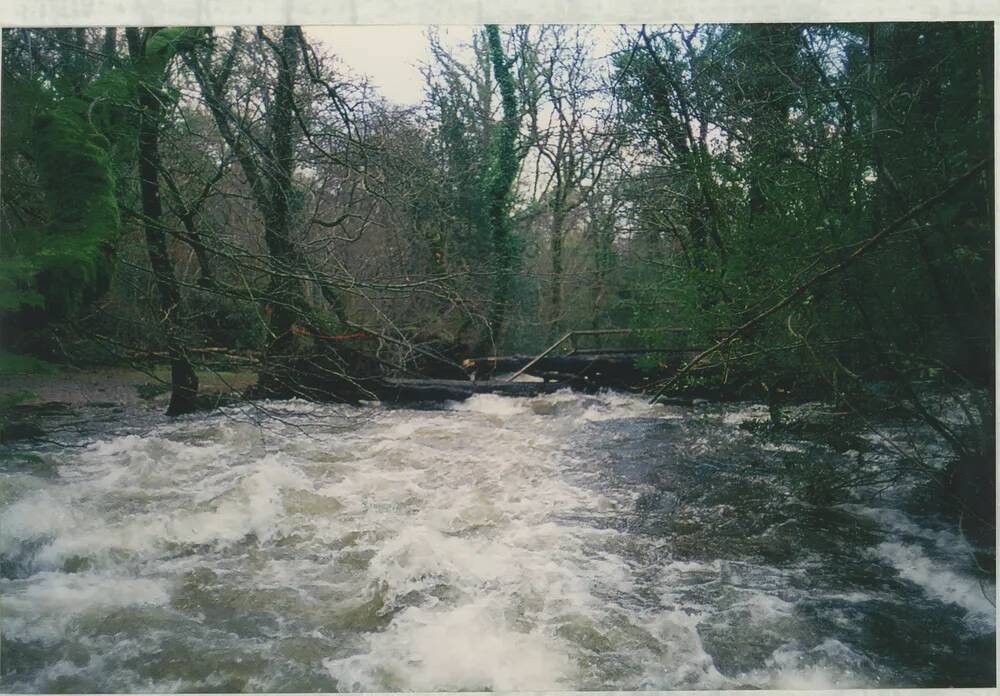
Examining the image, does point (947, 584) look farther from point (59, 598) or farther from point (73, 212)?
point (73, 212)

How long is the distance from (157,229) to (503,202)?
2.48m

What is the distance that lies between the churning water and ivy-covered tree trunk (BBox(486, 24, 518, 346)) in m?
1.37

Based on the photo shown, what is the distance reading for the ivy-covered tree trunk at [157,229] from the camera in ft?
11.2

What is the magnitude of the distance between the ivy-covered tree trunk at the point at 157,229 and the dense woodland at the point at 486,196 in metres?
0.01

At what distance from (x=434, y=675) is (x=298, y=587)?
76cm

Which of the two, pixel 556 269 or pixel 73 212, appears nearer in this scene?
pixel 73 212

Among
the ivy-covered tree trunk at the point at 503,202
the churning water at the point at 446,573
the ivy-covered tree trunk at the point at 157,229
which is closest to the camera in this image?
the churning water at the point at 446,573

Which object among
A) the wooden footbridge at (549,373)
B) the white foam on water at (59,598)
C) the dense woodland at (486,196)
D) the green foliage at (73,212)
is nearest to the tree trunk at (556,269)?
the wooden footbridge at (549,373)

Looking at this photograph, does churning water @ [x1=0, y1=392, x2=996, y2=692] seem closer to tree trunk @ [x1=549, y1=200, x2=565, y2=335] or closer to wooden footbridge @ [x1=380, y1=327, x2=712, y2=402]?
wooden footbridge @ [x1=380, y1=327, x2=712, y2=402]

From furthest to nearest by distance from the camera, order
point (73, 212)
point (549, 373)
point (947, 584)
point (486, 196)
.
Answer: point (549, 373) < point (486, 196) < point (73, 212) < point (947, 584)

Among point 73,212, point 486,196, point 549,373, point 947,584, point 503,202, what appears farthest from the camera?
point 549,373

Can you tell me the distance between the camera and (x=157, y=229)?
134 inches

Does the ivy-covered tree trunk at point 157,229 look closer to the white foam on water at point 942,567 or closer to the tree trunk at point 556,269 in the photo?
the tree trunk at point 556,269

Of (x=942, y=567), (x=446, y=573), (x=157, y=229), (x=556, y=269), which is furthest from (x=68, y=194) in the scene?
(x=942, y=567)
